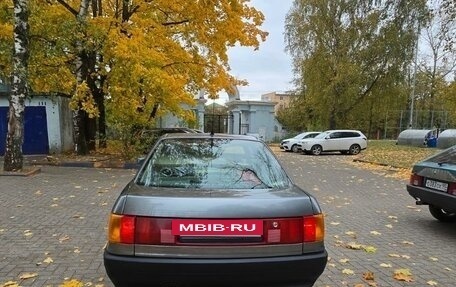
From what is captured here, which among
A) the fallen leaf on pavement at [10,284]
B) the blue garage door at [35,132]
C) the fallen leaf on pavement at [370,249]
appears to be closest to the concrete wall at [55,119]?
the blue garage door at [35,132]

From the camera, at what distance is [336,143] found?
25.4 m

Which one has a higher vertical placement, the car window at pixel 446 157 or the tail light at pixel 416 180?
the car window at pixel 446 157

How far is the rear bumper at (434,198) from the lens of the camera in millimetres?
6086

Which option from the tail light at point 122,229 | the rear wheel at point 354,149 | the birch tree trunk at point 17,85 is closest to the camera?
the tail light at point 122,229

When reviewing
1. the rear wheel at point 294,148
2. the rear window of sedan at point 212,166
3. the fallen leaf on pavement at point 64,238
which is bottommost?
the rear wheel at point 294,148

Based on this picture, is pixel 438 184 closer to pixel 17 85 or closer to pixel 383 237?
pixel 383 237

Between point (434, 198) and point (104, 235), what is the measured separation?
4.95 meters

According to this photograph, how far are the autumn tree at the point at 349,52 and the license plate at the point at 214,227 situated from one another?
32.0m

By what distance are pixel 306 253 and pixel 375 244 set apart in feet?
10.1

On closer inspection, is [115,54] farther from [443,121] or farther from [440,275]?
[443,121]

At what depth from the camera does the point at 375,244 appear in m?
5.77

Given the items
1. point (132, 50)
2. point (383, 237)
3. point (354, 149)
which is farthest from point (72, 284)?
point (354, 149)

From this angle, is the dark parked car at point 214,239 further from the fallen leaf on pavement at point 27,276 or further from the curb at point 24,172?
the curb at point 24,172

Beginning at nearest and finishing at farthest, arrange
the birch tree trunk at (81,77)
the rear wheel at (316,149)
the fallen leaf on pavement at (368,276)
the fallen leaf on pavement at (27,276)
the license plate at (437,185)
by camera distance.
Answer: the fallen leaf on pavement at (27,276), the fallen leaf on pavement at (368,276), the license plate at (437,185), the birch tree trunk at (81,77), the rear wheel at (316,149)
